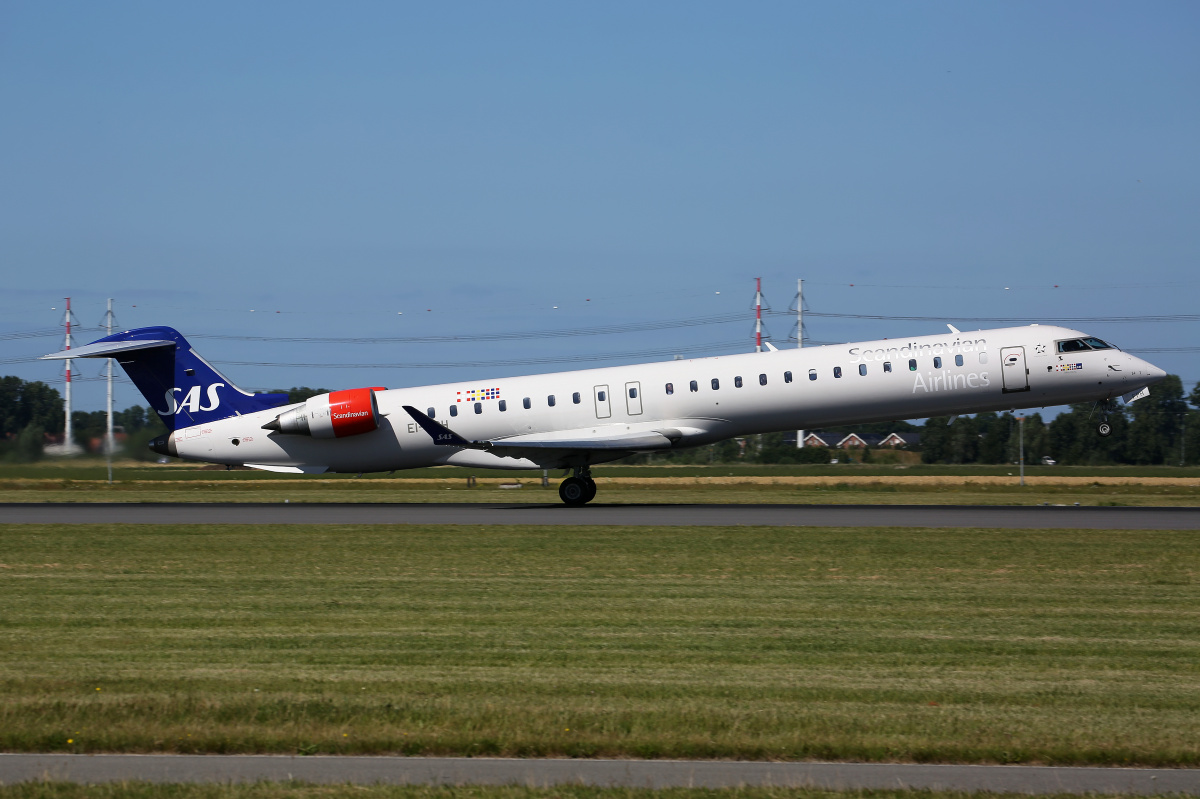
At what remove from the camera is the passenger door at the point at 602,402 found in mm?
31609

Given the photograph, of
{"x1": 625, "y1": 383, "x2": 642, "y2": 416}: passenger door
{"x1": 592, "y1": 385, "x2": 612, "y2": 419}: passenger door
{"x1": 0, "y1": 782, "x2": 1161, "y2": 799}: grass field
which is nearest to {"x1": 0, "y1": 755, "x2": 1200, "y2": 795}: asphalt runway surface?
{"x1": 0, "y1": 782, "x2": 1161, "y2": 799}: grass field

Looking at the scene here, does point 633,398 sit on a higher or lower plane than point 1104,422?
higher

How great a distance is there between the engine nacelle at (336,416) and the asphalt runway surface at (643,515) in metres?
2.25

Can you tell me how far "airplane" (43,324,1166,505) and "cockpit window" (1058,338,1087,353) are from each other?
5cm

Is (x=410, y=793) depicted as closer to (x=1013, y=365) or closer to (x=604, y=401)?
(x=604, y=401)

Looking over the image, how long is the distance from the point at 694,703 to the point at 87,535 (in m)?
18.9

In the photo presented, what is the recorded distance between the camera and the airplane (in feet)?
97.7

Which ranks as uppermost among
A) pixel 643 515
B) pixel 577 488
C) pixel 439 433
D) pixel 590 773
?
pixel 439 433

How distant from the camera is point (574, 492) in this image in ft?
106

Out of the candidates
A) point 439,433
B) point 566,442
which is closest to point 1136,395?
point 566,442

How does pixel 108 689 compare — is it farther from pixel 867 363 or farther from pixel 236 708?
pixel 867 363

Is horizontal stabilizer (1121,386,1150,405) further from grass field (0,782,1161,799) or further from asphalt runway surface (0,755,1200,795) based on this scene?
grass field (0,782,1161,799)

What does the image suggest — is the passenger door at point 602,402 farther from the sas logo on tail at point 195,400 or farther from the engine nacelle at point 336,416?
the sas logo on tail at point 195,400

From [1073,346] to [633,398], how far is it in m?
11.6
